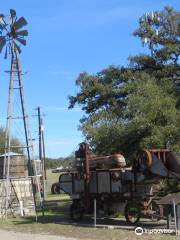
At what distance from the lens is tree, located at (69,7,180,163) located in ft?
80.3

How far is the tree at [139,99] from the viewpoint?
80.3 feet

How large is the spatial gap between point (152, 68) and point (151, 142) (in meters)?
7.35

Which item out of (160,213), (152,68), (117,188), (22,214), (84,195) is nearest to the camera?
(160,213)

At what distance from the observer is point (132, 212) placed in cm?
2083

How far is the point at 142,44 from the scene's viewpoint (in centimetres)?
3091

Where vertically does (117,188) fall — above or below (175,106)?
below

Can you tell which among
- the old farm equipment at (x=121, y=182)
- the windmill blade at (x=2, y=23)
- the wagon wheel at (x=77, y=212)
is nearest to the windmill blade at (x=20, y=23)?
the windmill blade at (x=2, y=23)

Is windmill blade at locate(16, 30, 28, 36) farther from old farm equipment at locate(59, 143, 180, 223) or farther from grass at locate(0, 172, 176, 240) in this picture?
grass at locate(0, 172, 176, 240)

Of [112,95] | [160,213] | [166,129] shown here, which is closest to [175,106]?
[166,129]

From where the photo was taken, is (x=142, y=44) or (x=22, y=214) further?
(x=142, y=44)

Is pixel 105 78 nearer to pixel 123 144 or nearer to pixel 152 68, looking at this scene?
pixel 152 68

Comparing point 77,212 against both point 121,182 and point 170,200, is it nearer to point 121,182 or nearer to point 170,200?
point 121,182

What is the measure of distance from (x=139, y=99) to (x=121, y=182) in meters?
4.81

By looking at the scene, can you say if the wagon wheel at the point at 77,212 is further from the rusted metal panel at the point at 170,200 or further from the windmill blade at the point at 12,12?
the windmill blade at the point at 12,12
